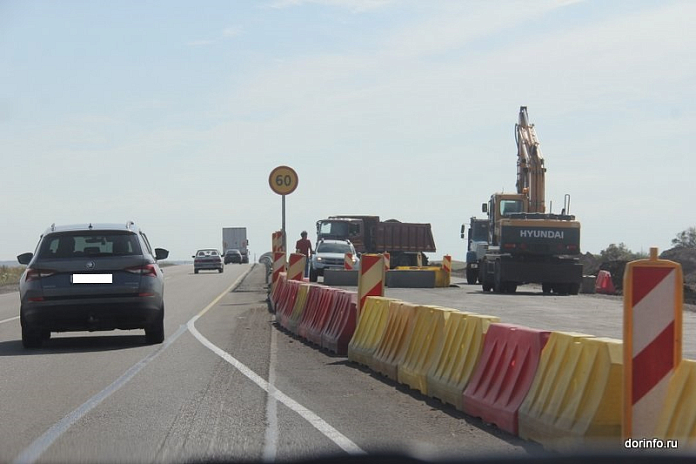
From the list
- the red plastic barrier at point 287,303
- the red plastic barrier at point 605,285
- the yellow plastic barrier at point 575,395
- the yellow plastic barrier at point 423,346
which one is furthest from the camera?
the red plastic barrier at point 605,285

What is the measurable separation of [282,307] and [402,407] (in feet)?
33.7

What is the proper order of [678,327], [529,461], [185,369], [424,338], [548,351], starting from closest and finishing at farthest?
1. [529,461]
2. [678,327]
3. [548,351]
4. [424,338]
5. [185,369]

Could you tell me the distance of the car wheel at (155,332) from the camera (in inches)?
595

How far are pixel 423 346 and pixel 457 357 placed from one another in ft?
3.35

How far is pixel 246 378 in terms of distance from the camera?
36.9ft

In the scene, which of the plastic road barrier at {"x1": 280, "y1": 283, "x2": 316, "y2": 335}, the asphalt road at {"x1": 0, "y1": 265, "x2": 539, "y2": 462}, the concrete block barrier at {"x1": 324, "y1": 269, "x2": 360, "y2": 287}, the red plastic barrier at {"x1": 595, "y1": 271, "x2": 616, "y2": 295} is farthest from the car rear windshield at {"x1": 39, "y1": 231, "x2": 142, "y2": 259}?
the red plastic barrier at {"x1": 595, "y1": 271, "x2": 616, "y2": 295}

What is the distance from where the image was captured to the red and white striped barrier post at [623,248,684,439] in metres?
6.58

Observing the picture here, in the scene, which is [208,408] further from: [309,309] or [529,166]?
[529,166]

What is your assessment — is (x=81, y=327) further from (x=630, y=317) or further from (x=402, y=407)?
(x=630, y=317)

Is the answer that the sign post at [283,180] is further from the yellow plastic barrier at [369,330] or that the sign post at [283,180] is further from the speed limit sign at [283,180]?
the yellow plastic barrier at [369,330]

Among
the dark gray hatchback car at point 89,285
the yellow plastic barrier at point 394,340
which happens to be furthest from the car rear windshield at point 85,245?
the yellow plastic barrier at point 394,340

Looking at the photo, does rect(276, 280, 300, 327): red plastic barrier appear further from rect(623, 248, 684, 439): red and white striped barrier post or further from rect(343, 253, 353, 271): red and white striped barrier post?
rect(343, 253, 353, 271): red and white striped barrier post

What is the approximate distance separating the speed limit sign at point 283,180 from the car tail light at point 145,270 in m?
9.63

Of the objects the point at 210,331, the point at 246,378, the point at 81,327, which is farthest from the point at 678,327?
the point at 210,331
